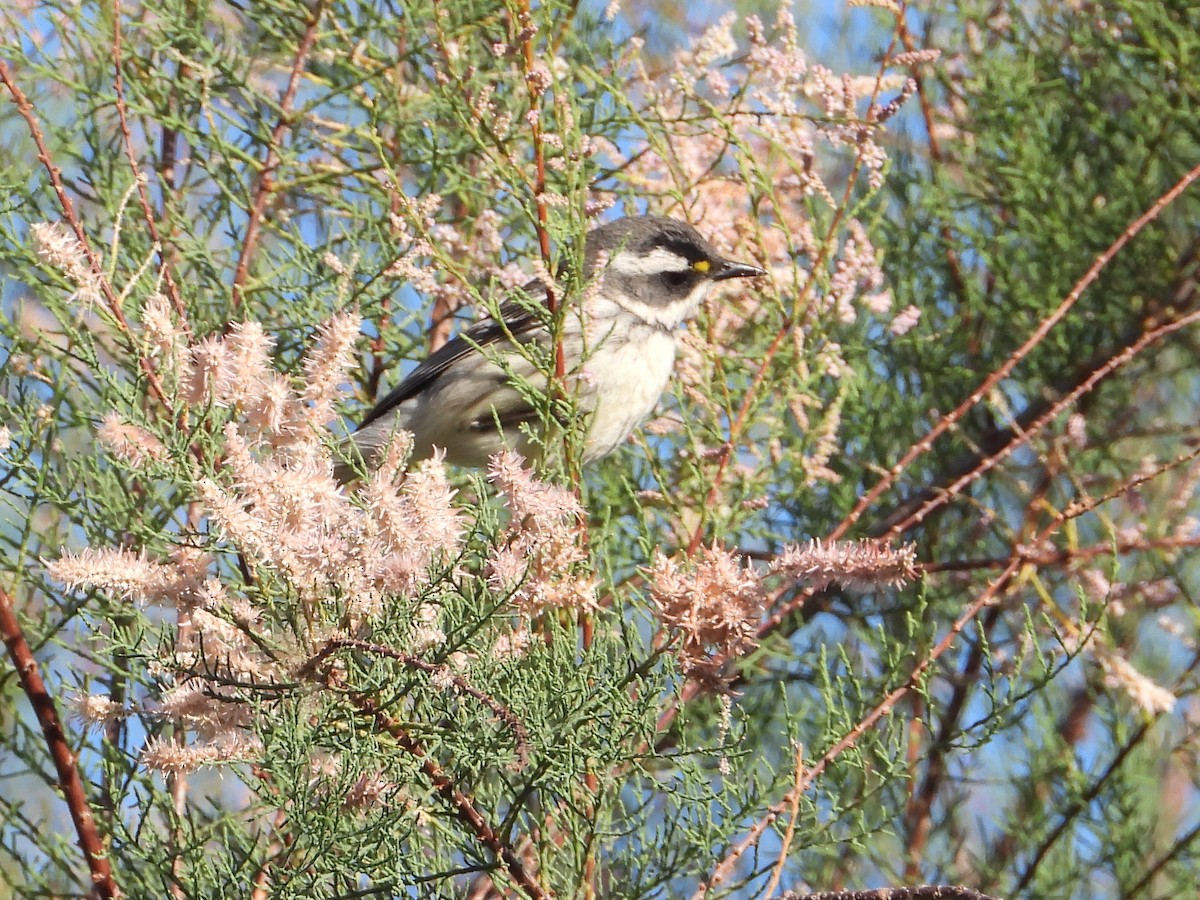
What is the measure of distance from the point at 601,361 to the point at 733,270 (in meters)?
0.41

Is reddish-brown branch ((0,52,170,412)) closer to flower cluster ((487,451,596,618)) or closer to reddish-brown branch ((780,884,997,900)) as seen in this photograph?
flower cluster ((487,451,596,618))

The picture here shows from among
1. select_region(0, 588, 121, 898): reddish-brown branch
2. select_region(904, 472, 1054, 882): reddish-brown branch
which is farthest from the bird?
select_region(0, 588, 121, 898): reddish-brown branch

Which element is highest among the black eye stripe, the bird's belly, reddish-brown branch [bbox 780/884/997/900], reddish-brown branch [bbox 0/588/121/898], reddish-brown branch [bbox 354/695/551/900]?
the black eye stripe

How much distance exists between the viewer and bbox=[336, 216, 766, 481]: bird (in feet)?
11.9

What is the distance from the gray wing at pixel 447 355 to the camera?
141 inches

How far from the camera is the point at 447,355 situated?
3773mm

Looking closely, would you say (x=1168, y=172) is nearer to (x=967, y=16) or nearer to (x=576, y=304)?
(x=967, y=16)

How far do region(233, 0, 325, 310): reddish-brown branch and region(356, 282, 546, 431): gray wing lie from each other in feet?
1.58

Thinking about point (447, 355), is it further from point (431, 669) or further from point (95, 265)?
point (431, 669)

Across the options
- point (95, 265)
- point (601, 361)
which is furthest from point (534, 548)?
point (601, 361)

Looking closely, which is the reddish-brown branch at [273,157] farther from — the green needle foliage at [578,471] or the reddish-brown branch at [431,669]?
the reddish-brown branch at [431,669]

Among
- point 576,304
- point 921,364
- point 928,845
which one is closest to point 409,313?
point 576,304

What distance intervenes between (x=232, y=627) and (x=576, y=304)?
0.93 m

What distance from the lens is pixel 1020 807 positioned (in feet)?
13.8
